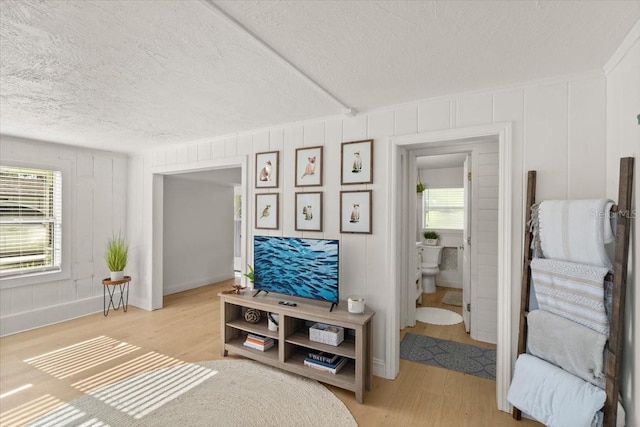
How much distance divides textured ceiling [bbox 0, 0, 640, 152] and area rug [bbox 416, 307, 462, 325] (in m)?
2.87

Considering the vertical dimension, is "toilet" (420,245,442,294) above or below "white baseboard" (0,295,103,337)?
above

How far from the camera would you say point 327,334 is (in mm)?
2621

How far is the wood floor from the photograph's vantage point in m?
2.21

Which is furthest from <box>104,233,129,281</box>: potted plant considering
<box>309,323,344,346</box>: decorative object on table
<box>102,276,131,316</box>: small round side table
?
<box>309,323,344,346</box>: decorative object on table

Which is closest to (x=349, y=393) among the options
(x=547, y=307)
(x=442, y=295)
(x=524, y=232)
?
(x=547, y=307)

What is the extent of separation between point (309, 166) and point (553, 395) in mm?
2423

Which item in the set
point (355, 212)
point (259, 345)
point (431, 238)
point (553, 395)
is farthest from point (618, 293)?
point (431, 238)

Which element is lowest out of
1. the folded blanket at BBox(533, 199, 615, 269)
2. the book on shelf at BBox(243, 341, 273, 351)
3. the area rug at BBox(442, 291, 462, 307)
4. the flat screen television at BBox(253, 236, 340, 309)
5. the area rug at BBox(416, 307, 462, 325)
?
the area rug at BBox(416, 307, 462, 325)

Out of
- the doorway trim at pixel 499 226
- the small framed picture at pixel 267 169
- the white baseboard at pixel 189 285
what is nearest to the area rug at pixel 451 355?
the doorway trim at pixel 499 226

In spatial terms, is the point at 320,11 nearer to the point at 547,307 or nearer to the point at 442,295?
the point at 547,307

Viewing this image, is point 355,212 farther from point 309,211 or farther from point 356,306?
point 356,306

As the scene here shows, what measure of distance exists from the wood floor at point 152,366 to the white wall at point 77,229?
0.23 meters

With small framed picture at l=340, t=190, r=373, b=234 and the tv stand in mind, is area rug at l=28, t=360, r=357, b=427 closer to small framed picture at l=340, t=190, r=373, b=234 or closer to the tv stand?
the tv stand

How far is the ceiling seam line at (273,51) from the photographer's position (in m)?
1.38
